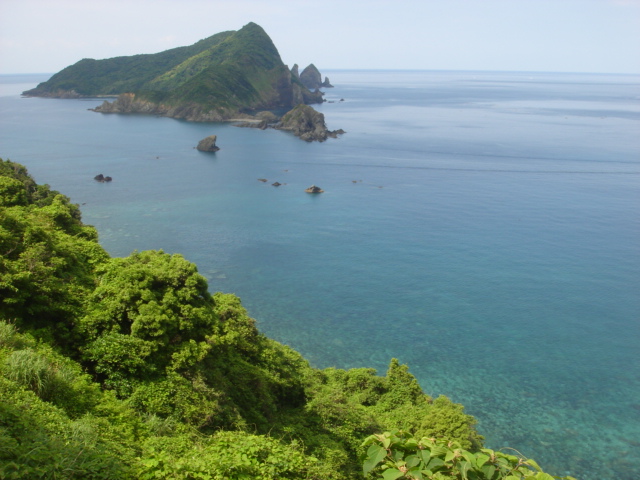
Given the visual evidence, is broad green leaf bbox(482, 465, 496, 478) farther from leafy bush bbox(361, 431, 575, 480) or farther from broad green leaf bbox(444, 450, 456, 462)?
broad green leaf bbox(444, 450, 456, 462)

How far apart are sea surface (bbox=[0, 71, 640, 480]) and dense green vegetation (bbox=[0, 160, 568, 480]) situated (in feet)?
36.9

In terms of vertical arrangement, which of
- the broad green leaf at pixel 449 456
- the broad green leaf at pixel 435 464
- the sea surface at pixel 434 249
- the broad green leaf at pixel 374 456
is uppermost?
the broad green leaf at pixel 449 456

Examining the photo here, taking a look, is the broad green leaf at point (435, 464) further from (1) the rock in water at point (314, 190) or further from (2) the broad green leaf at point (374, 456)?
(1) the rock in water at point (314, 190)

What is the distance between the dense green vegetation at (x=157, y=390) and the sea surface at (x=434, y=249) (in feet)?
36.9

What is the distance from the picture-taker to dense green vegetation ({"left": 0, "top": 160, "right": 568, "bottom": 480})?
9.18 metres

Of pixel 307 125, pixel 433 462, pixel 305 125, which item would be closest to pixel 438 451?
pixel 433 462

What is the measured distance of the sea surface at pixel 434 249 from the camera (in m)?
33.2

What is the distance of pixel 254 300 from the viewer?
44.1 meters

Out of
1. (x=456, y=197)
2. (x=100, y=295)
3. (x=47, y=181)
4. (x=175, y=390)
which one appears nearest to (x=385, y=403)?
(x=175, y=390)

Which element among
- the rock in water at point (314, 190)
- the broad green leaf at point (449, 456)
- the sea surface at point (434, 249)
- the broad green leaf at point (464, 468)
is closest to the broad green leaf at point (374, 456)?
the broad green leaf at point (449, 456)

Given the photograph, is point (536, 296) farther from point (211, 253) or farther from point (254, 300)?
point (211, 253)

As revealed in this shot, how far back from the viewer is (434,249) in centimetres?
5700

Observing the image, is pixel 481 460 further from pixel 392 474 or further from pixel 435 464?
pixel 392 474

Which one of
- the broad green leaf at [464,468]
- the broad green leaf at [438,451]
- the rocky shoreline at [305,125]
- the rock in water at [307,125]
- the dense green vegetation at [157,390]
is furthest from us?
the rocky shoreline at [305,125]
